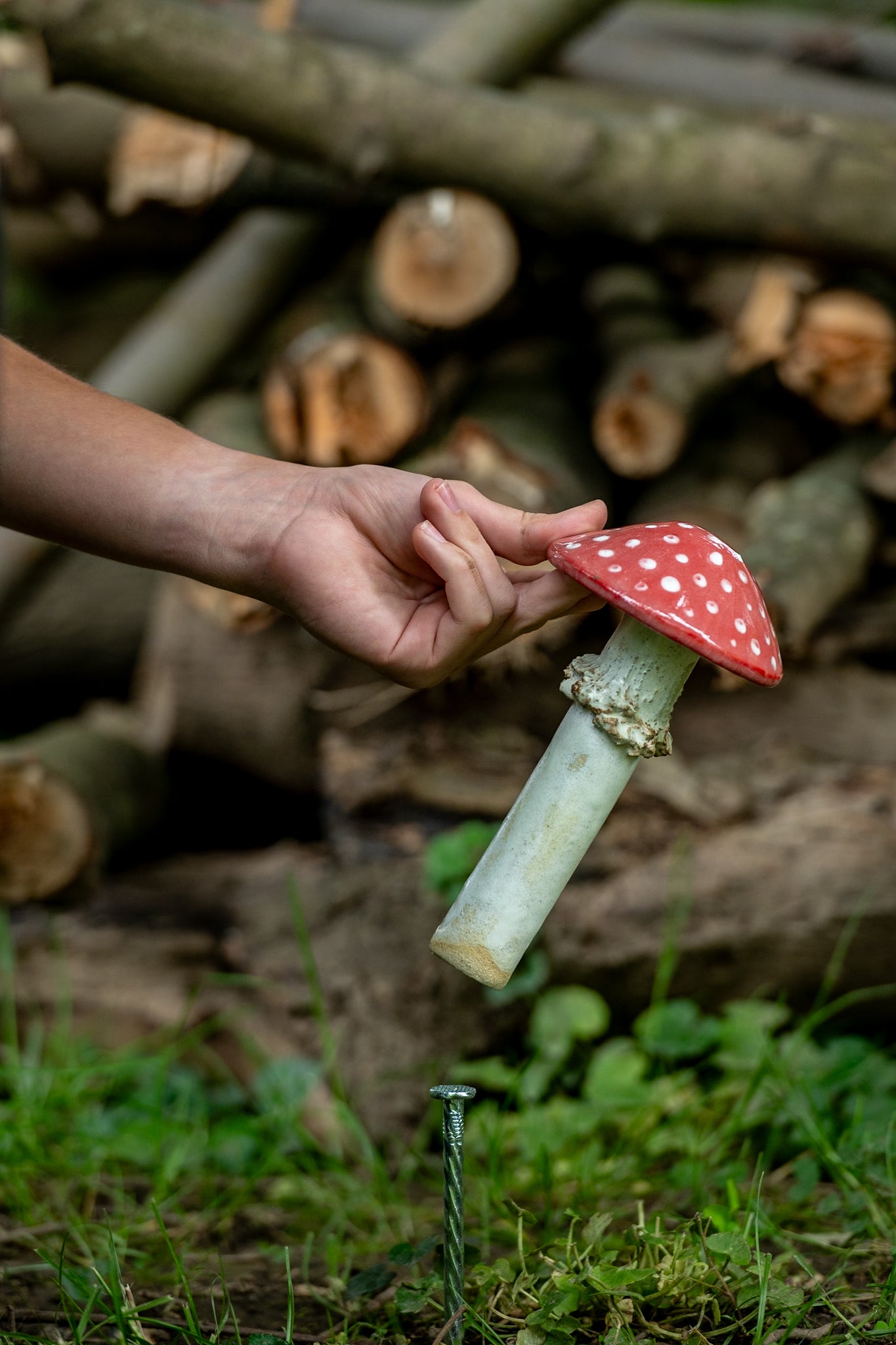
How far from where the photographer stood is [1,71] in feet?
12.7

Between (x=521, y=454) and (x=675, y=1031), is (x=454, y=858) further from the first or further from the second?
(x=521, y=454)

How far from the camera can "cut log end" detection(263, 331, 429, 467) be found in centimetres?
309

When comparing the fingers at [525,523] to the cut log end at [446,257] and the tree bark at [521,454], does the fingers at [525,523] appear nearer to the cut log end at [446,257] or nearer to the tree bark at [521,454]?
the tree bark at [521,454]

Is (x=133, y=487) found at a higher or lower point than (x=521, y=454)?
higher

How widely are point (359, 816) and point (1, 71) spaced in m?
2.92

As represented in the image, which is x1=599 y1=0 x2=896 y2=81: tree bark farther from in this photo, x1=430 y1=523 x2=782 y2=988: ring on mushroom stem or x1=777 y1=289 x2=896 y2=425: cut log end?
x1=430 y1=523 x2=782 y2=988: ring on mushroom stem

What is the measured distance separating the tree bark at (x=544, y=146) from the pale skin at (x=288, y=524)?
1601 mm

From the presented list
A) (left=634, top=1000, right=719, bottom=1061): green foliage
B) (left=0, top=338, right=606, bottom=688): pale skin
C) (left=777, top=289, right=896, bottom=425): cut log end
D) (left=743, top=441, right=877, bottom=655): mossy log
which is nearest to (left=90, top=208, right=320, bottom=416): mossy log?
(left=777, top=289, right=896, bottom=425): cut log end

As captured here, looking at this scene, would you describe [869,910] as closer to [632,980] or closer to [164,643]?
[632,980]

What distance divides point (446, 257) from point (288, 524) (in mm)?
1717

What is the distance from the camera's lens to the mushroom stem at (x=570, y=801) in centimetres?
142

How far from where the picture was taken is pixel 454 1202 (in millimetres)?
1426

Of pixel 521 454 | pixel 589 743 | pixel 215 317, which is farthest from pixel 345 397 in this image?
pixel 589 743

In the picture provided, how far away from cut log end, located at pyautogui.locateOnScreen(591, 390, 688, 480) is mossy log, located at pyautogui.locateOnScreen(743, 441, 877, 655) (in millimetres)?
260
